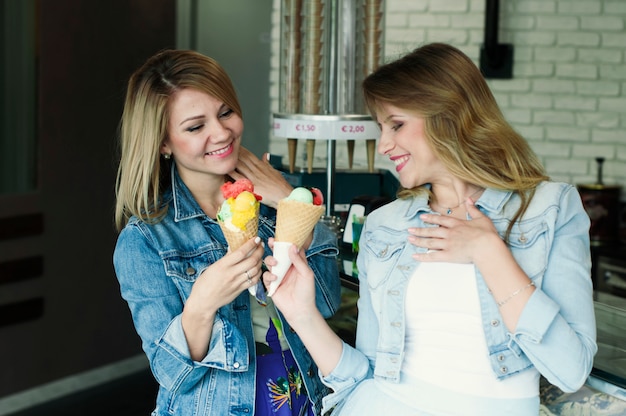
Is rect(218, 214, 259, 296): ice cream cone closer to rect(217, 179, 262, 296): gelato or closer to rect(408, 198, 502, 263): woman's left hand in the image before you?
rect(217, 179, 262, 296): gelato

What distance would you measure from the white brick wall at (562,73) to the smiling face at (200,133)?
3.07 m

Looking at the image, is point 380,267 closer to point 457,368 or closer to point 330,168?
point 457,368

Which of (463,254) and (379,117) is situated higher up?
(379,117)

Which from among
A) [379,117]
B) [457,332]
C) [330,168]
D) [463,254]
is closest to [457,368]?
[457,332]

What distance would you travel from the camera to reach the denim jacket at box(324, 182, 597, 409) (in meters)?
1.61

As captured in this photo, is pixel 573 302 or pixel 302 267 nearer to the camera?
pixel 573 302

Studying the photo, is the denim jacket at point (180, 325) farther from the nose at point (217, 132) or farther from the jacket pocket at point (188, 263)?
the nose at point (217, 132)

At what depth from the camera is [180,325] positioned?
6.01ft

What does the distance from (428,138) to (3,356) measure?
3.28m

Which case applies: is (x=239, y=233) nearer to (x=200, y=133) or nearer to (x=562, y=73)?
(x=200, y=133)

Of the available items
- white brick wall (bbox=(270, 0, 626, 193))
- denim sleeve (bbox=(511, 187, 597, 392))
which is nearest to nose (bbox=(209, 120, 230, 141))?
denim sleeve (bbox=(511, 187, 597, 392))

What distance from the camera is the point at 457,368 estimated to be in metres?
1.75

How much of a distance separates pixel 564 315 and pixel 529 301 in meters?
0.10

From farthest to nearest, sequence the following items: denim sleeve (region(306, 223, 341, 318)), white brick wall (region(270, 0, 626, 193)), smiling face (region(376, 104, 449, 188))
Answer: white brick wall (region(270, 0, 626, 193)) < denim sleeve (region(306, 223, 341, 318)) < smiling face (region(376, 104, 449, 188))
